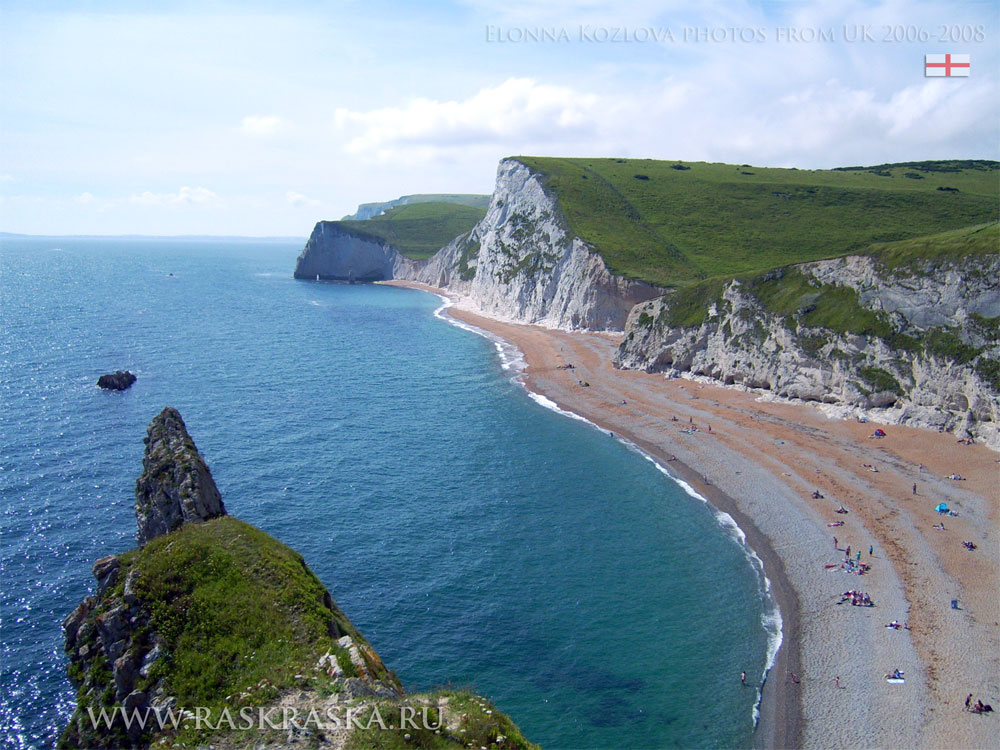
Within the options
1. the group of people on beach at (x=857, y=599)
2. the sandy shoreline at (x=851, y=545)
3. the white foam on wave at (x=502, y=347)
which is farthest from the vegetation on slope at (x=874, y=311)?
the group of people on beach at (x=857, y=599)

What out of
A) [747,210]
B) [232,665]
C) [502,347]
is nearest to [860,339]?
[502,347]

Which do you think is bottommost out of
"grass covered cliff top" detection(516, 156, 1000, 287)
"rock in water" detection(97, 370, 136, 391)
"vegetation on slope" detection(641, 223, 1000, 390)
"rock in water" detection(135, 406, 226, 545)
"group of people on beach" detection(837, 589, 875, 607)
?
"group of people on beach" detection(837, 589, 875, 607)

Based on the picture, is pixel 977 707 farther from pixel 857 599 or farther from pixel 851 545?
pixel 851 545

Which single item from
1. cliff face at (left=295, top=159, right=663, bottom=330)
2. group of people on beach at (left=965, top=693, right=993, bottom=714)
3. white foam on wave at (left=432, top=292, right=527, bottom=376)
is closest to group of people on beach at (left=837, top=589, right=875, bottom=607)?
group of people on beach at (left=965, top=693, right=993, bottom=714)

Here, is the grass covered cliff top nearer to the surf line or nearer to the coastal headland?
the coastal headland

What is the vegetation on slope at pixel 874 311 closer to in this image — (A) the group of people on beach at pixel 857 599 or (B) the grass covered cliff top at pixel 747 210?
(B) the grass covered cliff top at pixel 747 210
